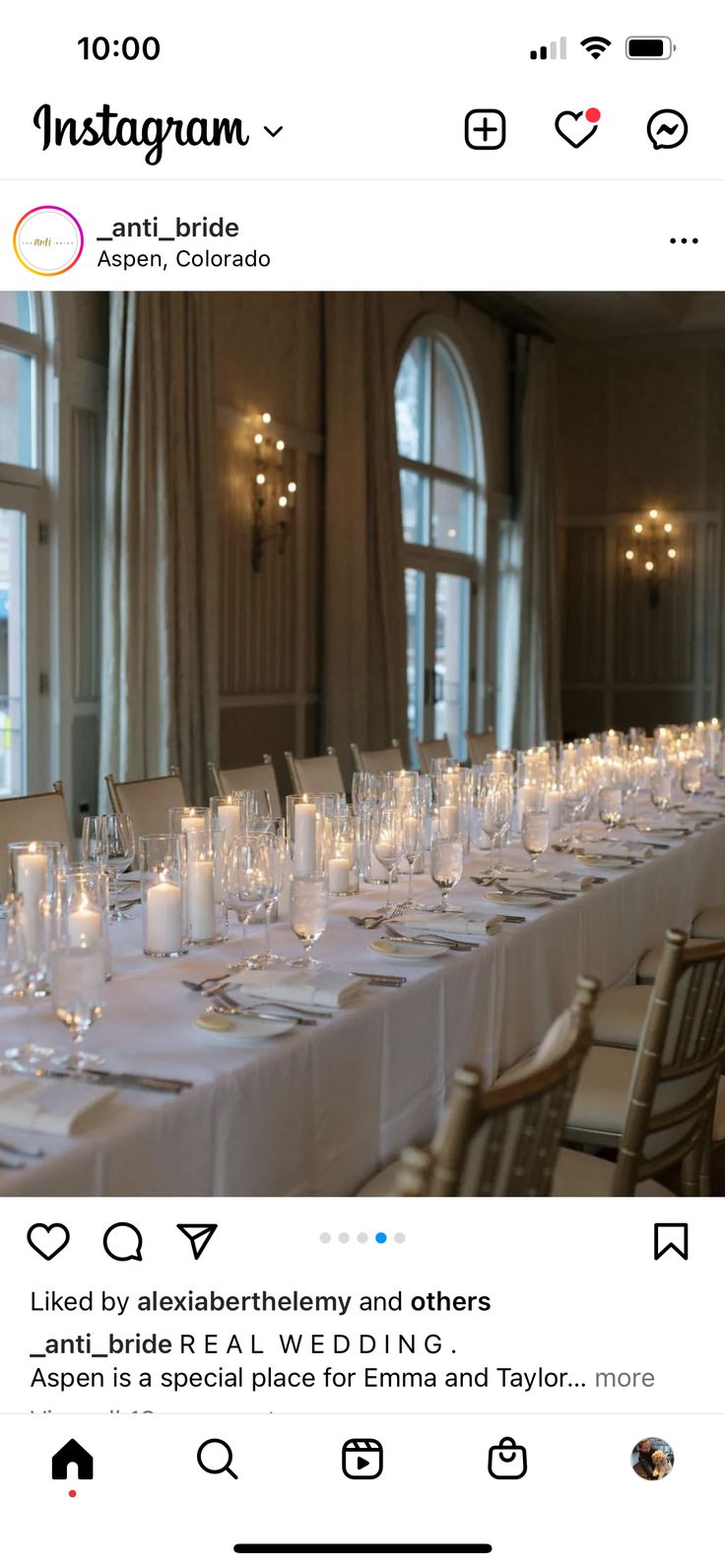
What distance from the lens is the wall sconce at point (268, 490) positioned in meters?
6.79

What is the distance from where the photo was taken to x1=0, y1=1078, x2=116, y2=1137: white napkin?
1458 millimetres

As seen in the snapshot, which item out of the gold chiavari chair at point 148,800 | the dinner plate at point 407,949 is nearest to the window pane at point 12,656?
the gold chiavari chair at point 148,800

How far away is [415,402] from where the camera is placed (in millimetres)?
9016
